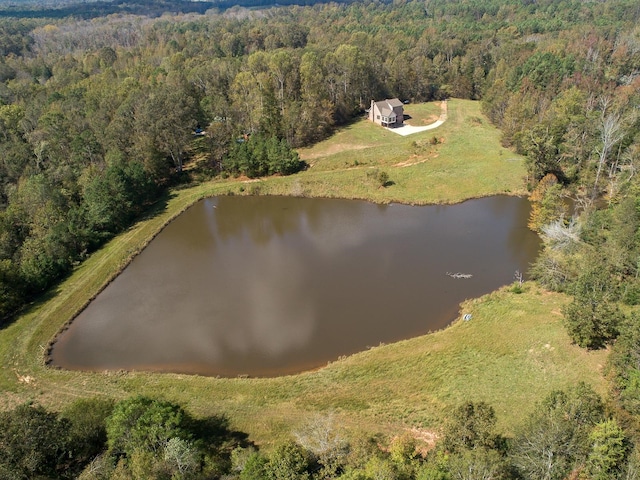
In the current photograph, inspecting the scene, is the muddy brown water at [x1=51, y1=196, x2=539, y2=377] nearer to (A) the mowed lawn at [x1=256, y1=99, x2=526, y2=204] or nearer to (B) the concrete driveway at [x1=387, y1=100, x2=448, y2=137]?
(A) the mowed lawn at [x1=256, y1=99, x2=526, y2=204]

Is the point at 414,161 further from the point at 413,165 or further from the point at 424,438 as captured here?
the point at 424,438

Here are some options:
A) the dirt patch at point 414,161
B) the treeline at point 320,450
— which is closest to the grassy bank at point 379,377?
the treeline at point 320,450

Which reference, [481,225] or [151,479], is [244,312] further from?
[481,225]

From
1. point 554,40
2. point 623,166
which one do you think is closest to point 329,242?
point 623,166

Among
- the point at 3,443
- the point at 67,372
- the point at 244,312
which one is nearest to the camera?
the point at 3,443

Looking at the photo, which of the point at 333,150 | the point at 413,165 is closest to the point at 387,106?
the point at 333,150

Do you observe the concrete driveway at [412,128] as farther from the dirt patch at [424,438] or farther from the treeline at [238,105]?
the dirt patch at [424,438]
